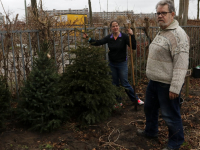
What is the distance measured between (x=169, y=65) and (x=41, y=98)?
2.01 meters

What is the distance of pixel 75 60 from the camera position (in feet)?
13.1

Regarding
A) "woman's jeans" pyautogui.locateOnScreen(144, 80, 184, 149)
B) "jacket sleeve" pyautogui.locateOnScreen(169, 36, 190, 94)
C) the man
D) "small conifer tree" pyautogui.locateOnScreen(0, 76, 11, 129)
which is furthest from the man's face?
"small conifer tree" pyautogui.locateOnScreen(0, 76, 11, 129)

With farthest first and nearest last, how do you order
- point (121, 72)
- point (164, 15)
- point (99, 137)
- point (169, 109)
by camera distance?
point (121, 72), point (99, 137), point (169, 109), point (164, 15)

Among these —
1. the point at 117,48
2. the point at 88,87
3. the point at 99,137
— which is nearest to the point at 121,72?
the point at 117,48

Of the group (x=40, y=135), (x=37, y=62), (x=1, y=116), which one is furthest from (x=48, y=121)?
(x=37, y=62)

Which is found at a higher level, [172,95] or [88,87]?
[172,95]

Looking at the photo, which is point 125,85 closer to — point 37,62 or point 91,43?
point 91,43

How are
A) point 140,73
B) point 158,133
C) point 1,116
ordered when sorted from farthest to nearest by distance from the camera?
point 140,73, point 158,133, point 1,116

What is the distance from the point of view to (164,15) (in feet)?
8.84

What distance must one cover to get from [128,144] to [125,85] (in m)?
1.67

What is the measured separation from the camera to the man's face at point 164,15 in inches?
105

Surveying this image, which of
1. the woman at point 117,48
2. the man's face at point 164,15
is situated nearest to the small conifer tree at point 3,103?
the woman at point 117,48

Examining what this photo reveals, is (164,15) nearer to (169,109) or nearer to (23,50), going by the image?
(169,109)

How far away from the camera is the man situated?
2.61m
